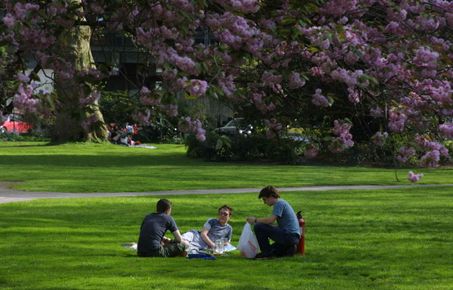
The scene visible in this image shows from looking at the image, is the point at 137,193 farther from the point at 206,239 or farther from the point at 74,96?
the point at 74,96

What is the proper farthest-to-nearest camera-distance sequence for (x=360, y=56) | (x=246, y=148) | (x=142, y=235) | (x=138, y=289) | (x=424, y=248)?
1. (x=246, y=148)
2. (x=424, y=248)
3. (x=142, y=235)
4. (x=138, y=289)
5. (x=360, y=56)

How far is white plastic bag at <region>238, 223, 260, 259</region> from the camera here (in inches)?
523

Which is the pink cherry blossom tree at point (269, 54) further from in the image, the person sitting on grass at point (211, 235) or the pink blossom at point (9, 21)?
the person sitting on grass at point (211, 235)

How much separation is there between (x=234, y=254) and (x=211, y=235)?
0.43 metres

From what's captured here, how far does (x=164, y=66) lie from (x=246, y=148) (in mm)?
29385

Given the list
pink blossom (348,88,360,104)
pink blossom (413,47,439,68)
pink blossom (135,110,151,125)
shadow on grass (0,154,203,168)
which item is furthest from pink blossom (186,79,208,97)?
shadow on grass (0,154,203,168)

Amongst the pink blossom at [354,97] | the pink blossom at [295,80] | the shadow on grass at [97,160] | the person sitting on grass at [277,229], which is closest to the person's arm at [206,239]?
the person sitting on grass at [277,229]

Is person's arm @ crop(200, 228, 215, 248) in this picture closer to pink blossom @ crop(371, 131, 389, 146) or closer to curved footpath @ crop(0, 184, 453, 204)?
pink blossom @ crop(371, 131, 389, 146)

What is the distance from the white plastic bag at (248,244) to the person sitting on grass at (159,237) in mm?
799

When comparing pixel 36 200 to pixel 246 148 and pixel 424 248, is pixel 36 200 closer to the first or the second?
pixel 424 248

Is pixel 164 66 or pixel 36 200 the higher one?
pixel 164 66

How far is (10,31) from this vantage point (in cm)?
739

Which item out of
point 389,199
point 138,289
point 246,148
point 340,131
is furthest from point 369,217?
point 246,148

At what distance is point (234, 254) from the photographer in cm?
1398
